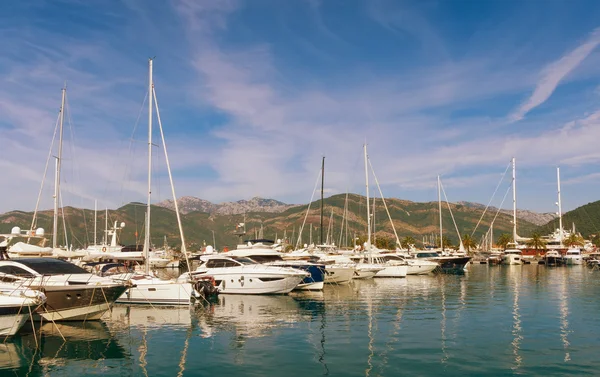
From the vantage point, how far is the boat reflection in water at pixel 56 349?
57.0 feet

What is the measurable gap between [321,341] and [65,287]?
41.6 feet

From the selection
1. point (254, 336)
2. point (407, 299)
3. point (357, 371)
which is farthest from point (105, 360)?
point (407, 299)

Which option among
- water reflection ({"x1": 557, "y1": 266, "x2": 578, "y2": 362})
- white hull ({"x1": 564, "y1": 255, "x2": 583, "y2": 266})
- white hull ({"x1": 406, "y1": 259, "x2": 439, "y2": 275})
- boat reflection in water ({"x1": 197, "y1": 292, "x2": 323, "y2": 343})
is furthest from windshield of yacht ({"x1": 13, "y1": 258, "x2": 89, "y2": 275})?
white hull ({"x1": 564, "y1": 255, "x2": 583, "y2": 266})

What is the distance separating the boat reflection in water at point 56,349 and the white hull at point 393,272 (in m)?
41.0

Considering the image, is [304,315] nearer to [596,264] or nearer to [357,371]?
[357,371]

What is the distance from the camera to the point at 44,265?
26.5 metres

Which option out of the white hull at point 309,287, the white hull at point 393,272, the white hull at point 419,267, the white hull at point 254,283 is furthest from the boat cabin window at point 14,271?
the white hull at point 419,267

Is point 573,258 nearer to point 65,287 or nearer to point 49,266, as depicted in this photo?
point 49,266

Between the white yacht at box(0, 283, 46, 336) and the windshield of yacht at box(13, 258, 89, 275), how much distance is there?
5343 millimetres

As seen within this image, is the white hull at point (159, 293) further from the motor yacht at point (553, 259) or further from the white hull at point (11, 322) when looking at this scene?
the motor yacht at point (553, 259)

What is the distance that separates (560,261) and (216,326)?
10279cm

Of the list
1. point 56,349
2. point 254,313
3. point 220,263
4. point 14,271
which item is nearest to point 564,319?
point 254,313

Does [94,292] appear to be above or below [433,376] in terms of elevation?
above

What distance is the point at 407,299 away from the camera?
36938mm
